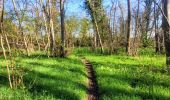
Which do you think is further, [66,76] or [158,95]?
[66,76]

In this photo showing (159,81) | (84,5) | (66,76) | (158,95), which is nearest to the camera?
(158,95)

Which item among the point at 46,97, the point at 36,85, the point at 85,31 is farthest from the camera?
the point at 85,31

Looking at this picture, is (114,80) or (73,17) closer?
(114,80)

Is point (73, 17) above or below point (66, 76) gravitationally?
above

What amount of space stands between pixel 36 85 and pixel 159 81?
4293 mm

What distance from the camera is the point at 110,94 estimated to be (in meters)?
10.0

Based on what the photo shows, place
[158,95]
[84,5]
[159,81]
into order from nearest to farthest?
[158,95] < [159,81] < [84,5]

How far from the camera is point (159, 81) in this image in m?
12.5

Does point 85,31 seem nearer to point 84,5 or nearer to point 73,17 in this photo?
point 73,17

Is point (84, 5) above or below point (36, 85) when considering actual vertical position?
above

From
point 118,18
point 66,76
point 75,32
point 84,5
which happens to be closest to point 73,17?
point 75,32

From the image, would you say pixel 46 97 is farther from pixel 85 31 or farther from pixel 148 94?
pixel 85 31

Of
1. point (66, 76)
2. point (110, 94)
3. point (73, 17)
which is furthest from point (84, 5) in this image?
point (110, 94)

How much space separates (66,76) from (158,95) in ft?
15.2
